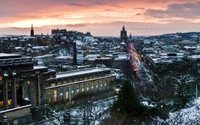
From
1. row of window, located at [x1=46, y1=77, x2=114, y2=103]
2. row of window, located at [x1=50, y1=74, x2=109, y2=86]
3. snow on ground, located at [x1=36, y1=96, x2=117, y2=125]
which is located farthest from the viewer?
row of window, located at [x1=50, y1=74, x2=109, y2=86]

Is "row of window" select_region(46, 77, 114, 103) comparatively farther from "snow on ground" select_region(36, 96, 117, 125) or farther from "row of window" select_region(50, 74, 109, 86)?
"snow on ground" select_region(36, 96, 117, 125)

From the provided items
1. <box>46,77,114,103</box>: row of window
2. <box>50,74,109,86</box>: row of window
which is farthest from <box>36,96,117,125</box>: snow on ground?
<box>50,74,109,86</box>: row of window

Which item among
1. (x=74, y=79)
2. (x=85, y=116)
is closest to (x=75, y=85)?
(x=74, y=79)

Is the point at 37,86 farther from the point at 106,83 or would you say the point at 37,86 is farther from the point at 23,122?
the point at 106,83

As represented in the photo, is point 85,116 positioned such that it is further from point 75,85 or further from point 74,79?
point 74,79

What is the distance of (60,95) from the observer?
4331 centimetres

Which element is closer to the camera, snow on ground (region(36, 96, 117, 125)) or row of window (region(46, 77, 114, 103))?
snow on ground (region(36, 96, 117, 125))

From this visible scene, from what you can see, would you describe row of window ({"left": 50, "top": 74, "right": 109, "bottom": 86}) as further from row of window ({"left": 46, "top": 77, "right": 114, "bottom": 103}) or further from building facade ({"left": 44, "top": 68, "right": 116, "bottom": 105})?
row of window ({"left": 46, "top": 77, "right": 114, "bottom": 103})

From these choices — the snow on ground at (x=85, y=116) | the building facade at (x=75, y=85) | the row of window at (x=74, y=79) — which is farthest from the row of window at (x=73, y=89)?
the snow on ground at (x=85, y=116)

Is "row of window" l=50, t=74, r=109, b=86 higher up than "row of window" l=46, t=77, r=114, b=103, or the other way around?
"row of window" l=50, t=74, r=109, b=86

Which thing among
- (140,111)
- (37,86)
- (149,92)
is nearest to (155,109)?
(140,111)

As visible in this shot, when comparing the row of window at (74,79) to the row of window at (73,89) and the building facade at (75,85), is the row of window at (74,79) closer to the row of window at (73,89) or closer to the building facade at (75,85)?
the building facade at (75,85)

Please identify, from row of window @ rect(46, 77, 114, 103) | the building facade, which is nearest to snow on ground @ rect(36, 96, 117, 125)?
row of window @ rect(46, 77, 114, 103)

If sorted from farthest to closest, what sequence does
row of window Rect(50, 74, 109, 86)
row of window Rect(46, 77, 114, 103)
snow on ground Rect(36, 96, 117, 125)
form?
row of window Rect(50, 74, 109, 86)
row of window Rect(46, 77, 114, 103)
snow on ground Rect(36, 96, 117, 125)
